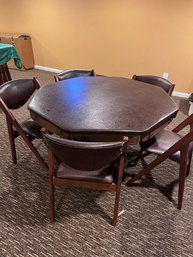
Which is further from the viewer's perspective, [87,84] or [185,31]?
[185,31]

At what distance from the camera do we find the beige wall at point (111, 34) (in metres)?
3.40

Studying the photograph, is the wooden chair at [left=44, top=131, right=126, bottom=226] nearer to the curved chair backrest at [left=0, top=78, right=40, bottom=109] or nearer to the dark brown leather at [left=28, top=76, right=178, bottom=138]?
the dark brown leather at [left=28, top=76, right=178, bottom=138]

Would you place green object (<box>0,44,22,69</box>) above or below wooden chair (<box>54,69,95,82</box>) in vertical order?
above

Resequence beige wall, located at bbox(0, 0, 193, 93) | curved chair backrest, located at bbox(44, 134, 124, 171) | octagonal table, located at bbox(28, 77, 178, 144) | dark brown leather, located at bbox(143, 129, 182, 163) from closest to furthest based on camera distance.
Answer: curved chair backrest, located at bbox(44, 134, 124, 171)
octagonal table, located at bbox(28, 77, 178, 144)
dark brown leather, located at bbox(143, 129, 182, 163)
beige wall, located at bbox(0, 0, 193, 93)

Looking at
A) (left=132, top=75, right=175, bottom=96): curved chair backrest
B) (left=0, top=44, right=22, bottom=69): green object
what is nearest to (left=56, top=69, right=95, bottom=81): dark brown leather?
(left=132, top=75, right=175, bottom=96): curved chair backrest

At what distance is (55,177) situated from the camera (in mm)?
1370

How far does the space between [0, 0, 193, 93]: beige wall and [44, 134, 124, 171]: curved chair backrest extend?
294cm

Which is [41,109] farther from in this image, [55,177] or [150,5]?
[150,5]

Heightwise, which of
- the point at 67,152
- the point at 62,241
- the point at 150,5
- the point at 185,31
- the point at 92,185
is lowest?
Answer: the point at 62,241

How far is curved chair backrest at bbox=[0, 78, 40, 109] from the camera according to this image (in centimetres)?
185

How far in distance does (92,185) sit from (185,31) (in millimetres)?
3008

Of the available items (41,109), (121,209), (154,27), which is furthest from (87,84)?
(154,27)

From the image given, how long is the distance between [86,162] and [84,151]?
0.11 m

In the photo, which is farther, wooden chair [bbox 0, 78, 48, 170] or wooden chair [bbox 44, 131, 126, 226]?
wooden chair [bbox 0, 78, 48, 170]
